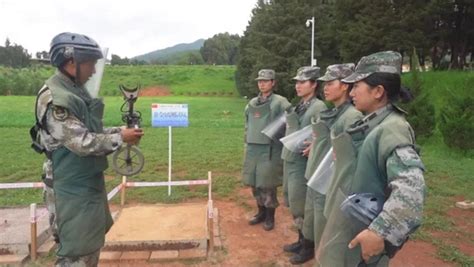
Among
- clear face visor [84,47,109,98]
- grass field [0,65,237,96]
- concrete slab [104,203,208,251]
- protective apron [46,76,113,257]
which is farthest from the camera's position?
grass field [0,65,237,96]

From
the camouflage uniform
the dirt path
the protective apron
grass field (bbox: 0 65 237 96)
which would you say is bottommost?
the dirt path

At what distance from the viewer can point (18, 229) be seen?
501 cm

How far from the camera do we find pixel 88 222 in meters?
2.74

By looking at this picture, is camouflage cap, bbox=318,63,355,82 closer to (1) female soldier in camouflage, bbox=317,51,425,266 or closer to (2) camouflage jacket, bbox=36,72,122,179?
(1) female soldier in camouflage, bbox=317,51,425,266

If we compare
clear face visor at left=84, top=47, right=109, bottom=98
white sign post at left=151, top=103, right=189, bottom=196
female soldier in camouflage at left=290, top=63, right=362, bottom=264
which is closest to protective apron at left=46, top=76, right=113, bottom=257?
clear face visor at left=84, top=47, right=109, bottom=98

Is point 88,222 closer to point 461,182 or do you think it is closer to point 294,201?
point 294,201

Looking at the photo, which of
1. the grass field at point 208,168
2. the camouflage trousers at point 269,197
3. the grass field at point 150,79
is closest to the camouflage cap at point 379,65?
the grass field at point 208,168

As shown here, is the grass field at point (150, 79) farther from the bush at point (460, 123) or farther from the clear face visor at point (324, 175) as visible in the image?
the clear face visor at point (324, 175)

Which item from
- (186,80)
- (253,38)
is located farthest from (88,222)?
(186,80)

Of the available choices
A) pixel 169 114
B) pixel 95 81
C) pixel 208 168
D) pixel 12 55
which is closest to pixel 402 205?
pixel 95 81

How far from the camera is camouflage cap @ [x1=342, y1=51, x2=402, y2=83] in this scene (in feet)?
7.28

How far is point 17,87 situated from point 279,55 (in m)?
28.6

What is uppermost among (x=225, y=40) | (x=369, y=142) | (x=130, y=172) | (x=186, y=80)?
(x=225, y=40)

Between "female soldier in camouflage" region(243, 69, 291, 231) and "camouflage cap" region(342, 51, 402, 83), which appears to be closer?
"camouflage cap" region(342, 51, 402, 83)
